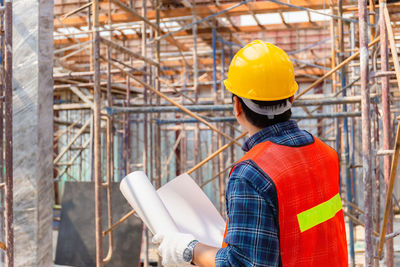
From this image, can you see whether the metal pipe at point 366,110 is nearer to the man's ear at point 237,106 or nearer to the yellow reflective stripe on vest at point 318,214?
the yellow reflective stripe on vest at point 318,214

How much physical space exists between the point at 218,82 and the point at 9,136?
22.9 ft

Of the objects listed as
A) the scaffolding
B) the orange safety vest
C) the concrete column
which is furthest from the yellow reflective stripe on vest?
the concrete column

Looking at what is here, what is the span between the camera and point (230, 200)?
157 centimetres

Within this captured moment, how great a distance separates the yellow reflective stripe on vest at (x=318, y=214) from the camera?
160 centimetres

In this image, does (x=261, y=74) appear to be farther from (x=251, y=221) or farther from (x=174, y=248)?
(x=174, y=248)

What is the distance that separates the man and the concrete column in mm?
2141

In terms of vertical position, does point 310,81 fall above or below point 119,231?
above

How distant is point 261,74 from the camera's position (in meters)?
1.77

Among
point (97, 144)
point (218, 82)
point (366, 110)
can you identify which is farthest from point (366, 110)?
point (218, 82)

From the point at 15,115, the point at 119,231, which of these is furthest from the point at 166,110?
the point at 119,231

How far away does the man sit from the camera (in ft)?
4.99

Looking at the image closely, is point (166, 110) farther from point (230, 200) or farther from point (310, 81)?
point (310, 81)

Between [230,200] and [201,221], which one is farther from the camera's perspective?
[201,221]

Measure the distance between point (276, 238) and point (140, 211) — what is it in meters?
0.63
